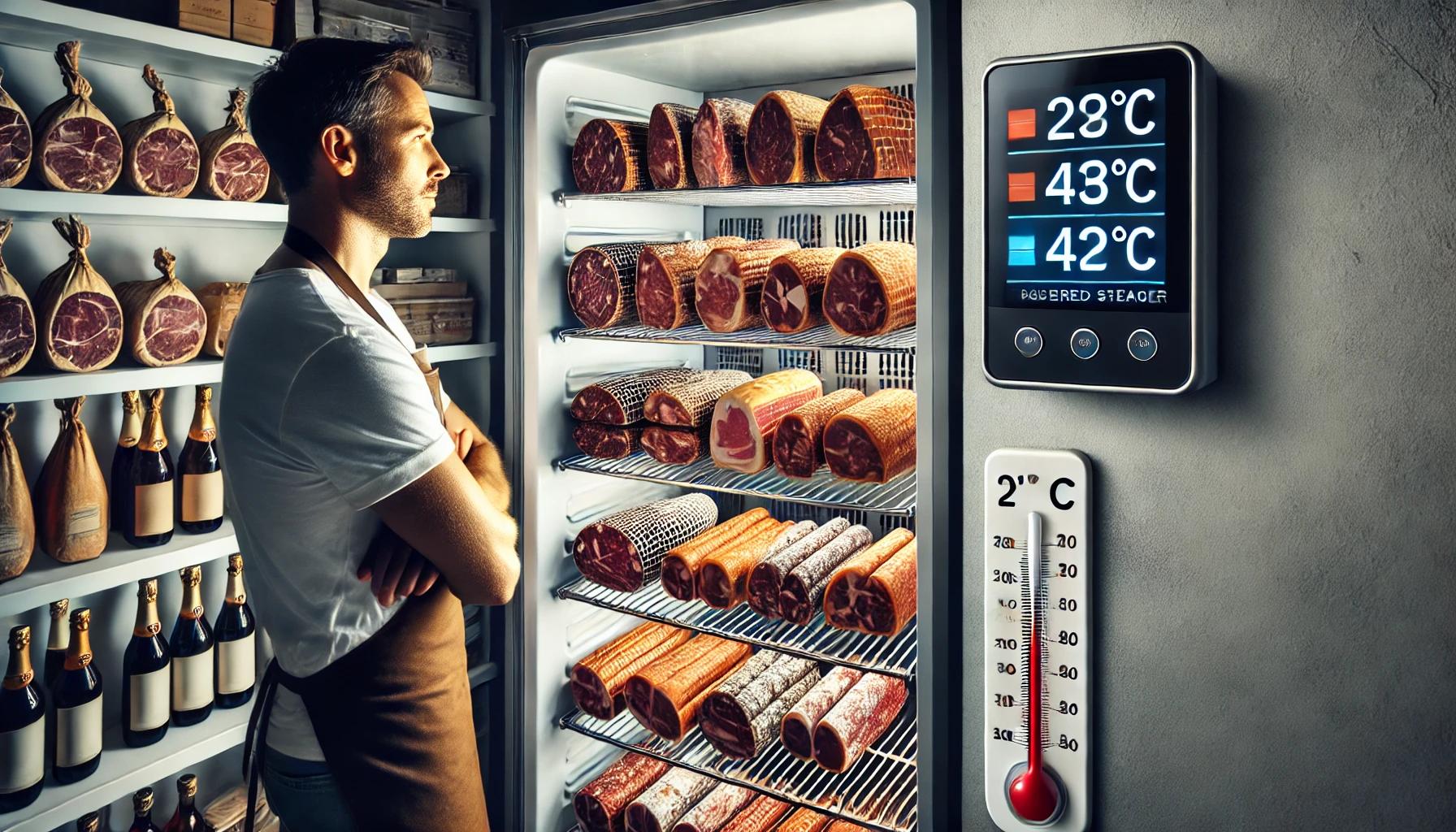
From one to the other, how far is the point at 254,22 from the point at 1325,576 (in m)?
2.03

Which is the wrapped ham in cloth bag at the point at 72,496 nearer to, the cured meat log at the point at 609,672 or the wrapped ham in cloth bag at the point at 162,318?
the wrapped ham in cloth bag at the point at 162,318

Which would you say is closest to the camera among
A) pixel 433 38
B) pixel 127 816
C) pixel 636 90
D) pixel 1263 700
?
pixel 1263 700

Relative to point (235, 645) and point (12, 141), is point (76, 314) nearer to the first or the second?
point (12, 141)

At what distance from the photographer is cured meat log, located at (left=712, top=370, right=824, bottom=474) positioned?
2004mm

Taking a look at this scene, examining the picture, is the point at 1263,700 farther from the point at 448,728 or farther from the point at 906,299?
the point at 448,728

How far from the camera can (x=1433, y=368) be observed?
3.96 ft

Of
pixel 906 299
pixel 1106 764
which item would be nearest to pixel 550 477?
pixel 906 299

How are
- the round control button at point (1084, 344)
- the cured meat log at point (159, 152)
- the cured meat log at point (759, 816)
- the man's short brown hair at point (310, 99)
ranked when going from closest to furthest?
the round control button at point (1084, 344), the man's short brown hair at point (310, 99), the cured meat log at point (159, 152), the cured meat log at point (759, 816)

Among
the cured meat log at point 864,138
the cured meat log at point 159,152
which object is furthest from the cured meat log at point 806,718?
the cured meat log at point 159,152

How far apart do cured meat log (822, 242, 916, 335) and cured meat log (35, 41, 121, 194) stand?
130 cm

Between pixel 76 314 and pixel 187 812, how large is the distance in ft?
3.30

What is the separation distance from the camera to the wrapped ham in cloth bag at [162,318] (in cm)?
179

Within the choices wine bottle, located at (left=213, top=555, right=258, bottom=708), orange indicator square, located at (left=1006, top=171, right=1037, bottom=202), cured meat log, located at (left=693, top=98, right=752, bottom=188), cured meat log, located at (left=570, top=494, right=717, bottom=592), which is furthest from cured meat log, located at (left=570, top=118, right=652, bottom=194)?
wine bottle, located at (left=213, top=555, right=258, bottom=708)

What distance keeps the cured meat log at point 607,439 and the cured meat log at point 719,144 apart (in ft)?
1.82
